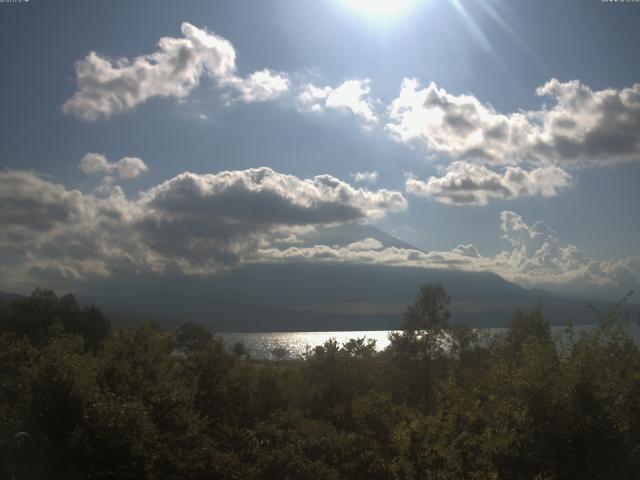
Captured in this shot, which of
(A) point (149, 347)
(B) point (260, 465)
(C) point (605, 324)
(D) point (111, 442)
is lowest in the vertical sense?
(B) point (260, 465)

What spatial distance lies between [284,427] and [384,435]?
6342 millimetres

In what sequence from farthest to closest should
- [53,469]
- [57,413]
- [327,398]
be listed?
[327,398] → [57,413] → [53,469]

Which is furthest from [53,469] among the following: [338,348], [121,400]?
[338,348]

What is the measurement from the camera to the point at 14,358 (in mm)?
35844

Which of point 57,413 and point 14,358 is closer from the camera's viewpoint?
point 57,413

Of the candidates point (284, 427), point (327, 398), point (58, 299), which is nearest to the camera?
point (284, 427)

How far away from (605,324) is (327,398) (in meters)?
23.3

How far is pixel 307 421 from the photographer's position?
1143 inches

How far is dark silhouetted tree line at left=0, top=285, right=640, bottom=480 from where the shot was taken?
15922 mm

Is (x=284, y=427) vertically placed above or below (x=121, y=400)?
below

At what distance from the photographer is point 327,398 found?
128 ft

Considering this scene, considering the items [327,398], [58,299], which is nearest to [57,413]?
[327,398]

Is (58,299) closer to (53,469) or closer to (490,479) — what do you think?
(53,469)

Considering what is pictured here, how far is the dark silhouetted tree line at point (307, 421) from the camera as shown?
627 inches
